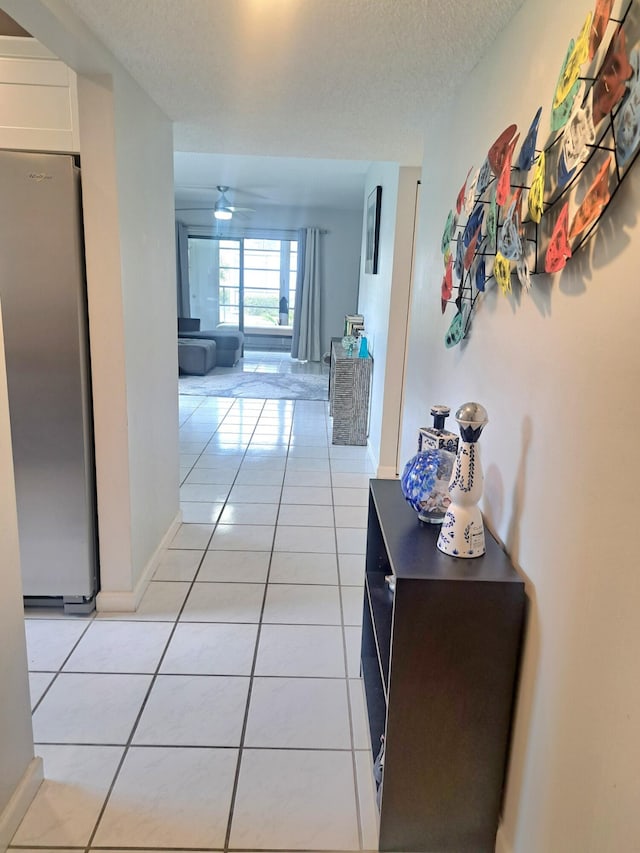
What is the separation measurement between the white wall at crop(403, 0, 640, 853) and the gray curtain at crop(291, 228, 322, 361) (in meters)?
7.83

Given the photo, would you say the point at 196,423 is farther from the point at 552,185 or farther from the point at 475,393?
the point at 552,185

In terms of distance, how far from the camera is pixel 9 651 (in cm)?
136

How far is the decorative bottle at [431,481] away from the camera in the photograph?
143 cm

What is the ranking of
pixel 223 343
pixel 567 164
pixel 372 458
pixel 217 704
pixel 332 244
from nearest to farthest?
pixel 567 164 → pixel 217 704 → pixel 372 458 → pixel 223 343 → pixel 332 244

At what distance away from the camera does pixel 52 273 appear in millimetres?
1976

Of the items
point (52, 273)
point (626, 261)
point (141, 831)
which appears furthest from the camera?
point (52, 273)

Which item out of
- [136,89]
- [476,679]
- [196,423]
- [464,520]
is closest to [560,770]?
[476,679]

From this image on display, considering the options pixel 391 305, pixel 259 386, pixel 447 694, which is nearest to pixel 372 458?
pixel 391 305

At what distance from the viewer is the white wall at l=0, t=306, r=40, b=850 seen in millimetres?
1321

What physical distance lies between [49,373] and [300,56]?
1.38 meters

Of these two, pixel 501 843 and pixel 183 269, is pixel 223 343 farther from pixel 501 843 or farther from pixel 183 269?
pixel 501 843

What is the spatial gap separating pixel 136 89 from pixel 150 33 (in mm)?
476

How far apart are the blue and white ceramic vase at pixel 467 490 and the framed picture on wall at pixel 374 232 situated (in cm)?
356

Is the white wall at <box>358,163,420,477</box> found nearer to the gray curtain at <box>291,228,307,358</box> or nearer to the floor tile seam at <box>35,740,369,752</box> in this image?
the floor tile seam at <box>35,740,369,752</box>
